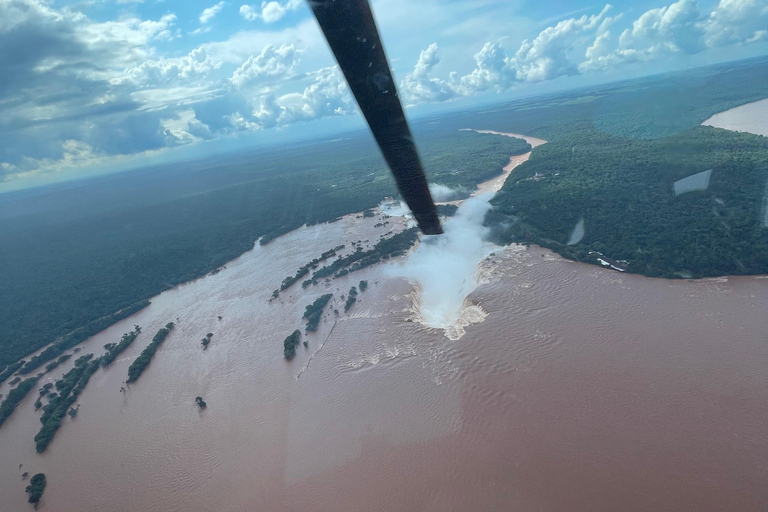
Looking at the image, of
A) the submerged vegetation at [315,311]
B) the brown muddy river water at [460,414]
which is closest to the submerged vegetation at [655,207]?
the brown muddy river water at [460,414]

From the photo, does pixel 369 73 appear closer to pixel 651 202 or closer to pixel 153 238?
pixel 651 202

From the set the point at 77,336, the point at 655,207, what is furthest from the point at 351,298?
the point at 655,207

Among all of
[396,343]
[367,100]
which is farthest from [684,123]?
[367,100]

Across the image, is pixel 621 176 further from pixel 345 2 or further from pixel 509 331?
pixel 345 2

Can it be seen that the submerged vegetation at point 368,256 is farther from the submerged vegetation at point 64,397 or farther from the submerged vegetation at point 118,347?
the submerged vegetation at point 64,397

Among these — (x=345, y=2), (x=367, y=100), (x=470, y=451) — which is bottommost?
(x=470, y=451)

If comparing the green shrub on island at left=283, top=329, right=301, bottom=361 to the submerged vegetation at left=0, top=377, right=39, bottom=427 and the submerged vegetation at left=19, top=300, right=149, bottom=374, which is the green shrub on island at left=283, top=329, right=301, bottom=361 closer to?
the submerged vegetation at left=0, top=377, right=39, bottom=427

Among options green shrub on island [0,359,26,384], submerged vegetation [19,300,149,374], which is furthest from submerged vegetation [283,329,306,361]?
green shrub on island [0,359,26,384]
